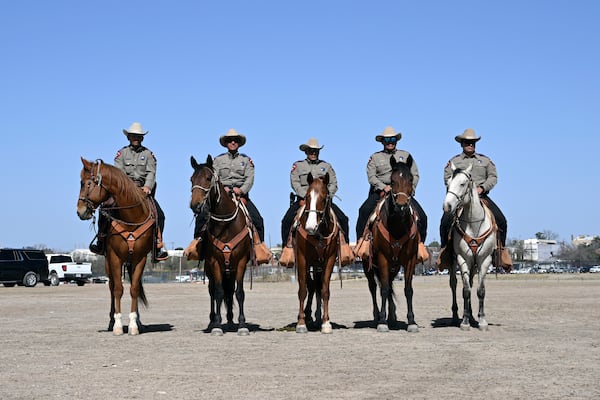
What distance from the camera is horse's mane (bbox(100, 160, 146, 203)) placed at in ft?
48.9

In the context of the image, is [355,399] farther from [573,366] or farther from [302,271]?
[302,271]

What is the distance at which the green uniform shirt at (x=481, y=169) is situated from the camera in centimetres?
1677

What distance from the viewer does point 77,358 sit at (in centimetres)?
1167

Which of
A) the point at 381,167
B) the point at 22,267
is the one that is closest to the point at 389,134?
the point at 381,167

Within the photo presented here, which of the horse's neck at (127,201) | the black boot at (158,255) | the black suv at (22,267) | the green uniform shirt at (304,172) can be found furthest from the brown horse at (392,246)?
the black suv at (22,267)

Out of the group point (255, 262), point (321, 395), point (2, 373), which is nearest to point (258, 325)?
point (255, 262)

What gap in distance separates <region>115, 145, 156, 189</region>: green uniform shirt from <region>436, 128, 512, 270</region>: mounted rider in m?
5.56

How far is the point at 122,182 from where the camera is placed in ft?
49.4

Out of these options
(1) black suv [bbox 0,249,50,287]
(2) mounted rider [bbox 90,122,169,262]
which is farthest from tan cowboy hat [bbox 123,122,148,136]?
(1) black suv [bbox 0,249,50,287]

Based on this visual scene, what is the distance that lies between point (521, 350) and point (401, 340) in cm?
219

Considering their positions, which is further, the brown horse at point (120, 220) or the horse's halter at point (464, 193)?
the horse's halter at point (464, 193)

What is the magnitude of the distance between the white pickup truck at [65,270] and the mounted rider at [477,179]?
4120 centimetres

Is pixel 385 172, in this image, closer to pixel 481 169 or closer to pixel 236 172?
pixel 481 169

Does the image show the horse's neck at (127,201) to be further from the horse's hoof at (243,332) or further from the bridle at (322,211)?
the bridle at (322,211)
